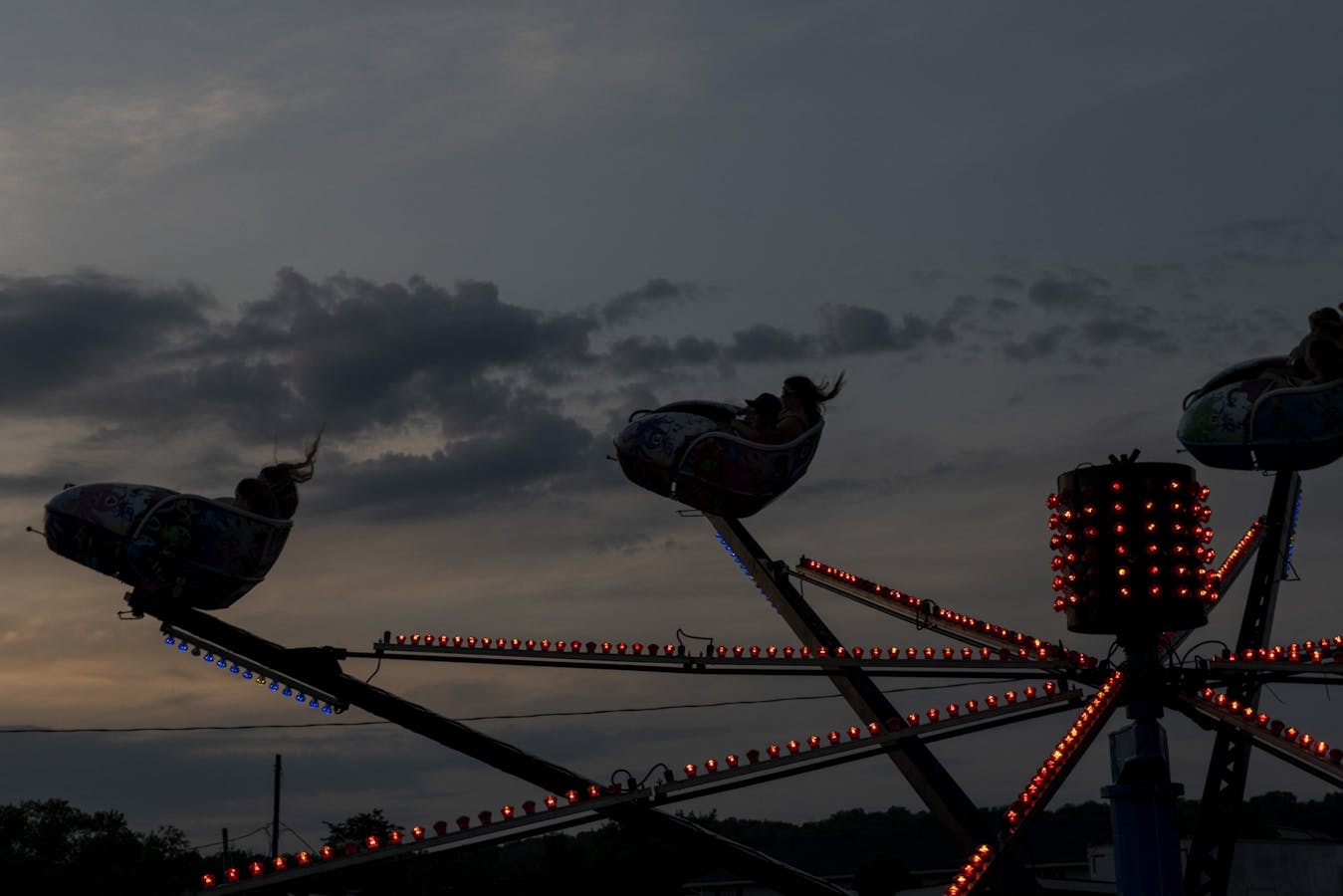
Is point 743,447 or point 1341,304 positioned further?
point 743,447

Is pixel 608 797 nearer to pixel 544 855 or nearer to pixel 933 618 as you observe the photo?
pixel 933 618

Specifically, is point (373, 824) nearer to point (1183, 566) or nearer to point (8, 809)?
point (8, 809)

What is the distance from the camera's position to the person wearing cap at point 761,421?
2075 centimetres

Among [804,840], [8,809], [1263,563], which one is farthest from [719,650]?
[8,809]

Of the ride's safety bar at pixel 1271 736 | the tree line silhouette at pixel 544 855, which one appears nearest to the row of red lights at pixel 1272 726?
the ride's safety bar at pixel 1271 736

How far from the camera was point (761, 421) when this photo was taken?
20.8 meters

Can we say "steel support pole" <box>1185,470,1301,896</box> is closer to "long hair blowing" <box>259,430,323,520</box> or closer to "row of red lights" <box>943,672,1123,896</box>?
"row of red lights" <box>943,672,1123,896</box>

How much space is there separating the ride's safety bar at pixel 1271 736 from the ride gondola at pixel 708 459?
5.22 meters

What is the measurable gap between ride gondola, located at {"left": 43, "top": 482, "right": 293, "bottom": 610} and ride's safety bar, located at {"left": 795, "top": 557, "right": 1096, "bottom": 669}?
659 cm

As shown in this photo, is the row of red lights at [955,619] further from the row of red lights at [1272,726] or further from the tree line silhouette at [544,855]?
the tree line silhouette at [544,855]

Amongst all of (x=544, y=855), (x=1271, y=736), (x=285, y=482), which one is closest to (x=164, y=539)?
(x=285, y=482)

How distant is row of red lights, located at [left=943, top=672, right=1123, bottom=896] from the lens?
16.3m

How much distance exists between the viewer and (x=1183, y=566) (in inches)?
725

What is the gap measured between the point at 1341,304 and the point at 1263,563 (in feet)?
11.9
